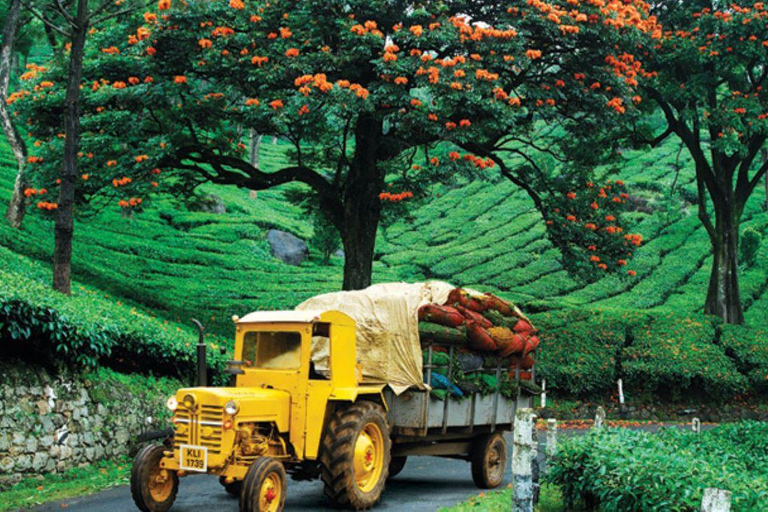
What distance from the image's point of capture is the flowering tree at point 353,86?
18.3 m

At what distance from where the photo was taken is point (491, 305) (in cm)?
1298

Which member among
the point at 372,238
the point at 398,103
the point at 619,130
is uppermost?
the point at 619,130

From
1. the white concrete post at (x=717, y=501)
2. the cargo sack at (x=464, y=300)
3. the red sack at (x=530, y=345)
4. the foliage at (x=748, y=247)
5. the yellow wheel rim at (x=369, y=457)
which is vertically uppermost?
the foliage at (x=748, y=247)

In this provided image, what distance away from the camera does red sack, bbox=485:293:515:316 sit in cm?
1298

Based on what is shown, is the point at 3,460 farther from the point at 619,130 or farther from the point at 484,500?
the point at 619,130

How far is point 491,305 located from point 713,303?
19336 mm

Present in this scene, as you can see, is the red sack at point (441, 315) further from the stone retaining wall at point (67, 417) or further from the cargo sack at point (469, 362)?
the stone retaining wall at point (67, 417)

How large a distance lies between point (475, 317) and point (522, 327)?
138 cm

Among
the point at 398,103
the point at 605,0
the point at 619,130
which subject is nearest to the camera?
the point at 398,103

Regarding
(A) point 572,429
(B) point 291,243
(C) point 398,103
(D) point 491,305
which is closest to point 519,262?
(B) point 291,243

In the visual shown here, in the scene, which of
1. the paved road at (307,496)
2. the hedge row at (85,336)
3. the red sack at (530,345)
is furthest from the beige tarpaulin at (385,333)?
the hedge row at (85,336)

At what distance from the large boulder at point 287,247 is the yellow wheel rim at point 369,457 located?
31.6 meters

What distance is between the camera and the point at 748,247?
40781 mm

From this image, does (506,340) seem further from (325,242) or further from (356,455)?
(325,242)
